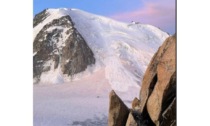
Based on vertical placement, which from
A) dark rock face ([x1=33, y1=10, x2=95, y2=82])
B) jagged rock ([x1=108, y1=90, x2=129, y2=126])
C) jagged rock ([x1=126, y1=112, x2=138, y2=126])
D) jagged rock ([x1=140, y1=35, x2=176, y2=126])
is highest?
dark rock face ([x1=33, y1=10, x2=95, y2=82])

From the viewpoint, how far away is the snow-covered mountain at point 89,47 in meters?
2.08

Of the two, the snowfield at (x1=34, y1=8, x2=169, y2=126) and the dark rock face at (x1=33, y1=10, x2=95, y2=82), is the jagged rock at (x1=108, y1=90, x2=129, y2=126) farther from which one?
the dark rock face at (x1=33, y1=10, x2=95, y2=82)

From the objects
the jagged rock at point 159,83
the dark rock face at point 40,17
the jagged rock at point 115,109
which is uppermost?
the dark rock face at point 40,17

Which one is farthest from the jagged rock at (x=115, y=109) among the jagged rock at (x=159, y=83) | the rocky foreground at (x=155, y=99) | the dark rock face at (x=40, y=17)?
the dark rock face at (x=40, y=17)

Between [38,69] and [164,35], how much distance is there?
691 mm

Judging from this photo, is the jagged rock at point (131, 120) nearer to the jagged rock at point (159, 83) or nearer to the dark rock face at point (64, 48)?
the jagged rock at point (159, 83)

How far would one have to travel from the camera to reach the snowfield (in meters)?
2.05

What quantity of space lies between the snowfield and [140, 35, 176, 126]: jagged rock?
0.11 ft

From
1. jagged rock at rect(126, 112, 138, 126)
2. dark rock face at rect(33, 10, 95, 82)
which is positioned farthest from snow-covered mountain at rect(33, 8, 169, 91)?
jagged rock at rect(126, 112, 138, 126)

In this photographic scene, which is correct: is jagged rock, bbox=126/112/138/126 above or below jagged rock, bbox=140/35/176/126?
below
